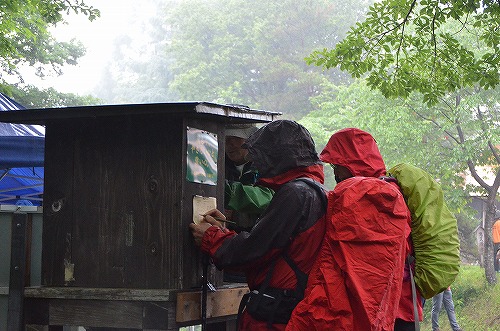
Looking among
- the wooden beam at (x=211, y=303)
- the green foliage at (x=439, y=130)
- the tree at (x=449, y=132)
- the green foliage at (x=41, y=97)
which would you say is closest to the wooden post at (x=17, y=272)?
the wooden beam at (x=211, y=303)

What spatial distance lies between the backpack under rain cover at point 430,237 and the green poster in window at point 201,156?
108 cm

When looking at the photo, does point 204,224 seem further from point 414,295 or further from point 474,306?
point 474,306

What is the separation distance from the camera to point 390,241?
3.23 meters

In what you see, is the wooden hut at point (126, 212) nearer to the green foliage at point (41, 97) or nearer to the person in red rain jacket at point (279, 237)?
the person in red rain jacket at point (279, 237)

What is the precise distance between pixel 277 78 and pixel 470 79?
3054 centimetres

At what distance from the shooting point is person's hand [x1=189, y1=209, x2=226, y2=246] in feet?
12.3

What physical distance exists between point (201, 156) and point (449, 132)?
1739cm

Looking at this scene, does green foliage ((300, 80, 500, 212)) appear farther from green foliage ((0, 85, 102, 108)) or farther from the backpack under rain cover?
the backpack under rain cover

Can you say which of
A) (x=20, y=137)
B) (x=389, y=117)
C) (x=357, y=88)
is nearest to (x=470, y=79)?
(x=20, y=137)

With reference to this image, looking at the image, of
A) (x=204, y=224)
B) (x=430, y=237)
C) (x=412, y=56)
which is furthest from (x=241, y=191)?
(x=412, y=56)

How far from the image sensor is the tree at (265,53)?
37.3 m

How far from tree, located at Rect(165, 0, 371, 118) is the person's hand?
3213cm

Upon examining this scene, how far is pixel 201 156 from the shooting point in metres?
3.96

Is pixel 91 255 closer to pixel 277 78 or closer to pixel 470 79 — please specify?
pixel 470 79
